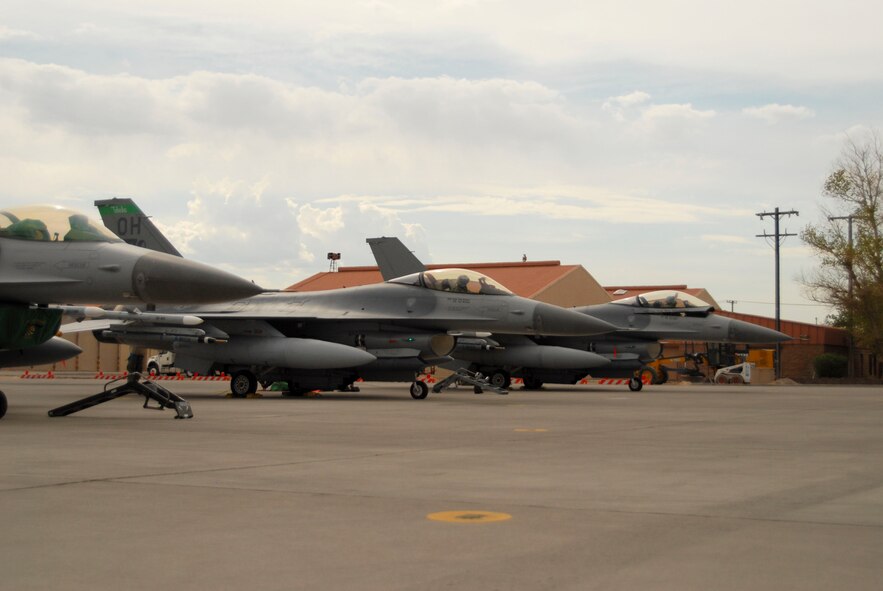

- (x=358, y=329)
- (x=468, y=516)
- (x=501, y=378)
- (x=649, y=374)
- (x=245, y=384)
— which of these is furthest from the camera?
(x=649, y=374)

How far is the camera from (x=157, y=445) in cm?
934

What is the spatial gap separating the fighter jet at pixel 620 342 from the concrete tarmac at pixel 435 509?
14045 mm

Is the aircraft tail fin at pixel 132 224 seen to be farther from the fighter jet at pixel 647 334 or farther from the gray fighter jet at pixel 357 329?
the fighter jet at pixel 647 334

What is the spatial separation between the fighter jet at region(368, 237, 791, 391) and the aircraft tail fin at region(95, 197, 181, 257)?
7.86 m

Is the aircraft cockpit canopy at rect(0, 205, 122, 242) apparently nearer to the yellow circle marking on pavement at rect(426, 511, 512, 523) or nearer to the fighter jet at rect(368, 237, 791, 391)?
the yellow circle marking on pavement at rect(426, 511, 512, 523)

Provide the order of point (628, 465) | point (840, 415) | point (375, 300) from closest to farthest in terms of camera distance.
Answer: point (628, 465) → point (840, 415) → point (375, 300)

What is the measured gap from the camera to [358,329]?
21.9m

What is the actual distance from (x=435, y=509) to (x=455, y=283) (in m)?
16.4

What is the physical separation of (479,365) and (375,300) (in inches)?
209

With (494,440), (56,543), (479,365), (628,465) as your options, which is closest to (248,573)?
(56,543)

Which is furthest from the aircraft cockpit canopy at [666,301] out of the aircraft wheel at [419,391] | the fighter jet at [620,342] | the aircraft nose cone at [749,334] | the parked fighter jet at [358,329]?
the aircraft wheel at [419,391]

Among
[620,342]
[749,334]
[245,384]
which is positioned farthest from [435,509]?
[749,334]

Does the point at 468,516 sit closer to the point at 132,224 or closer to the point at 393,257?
the point at 132,224

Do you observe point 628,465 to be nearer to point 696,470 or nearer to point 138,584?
point 696,470
